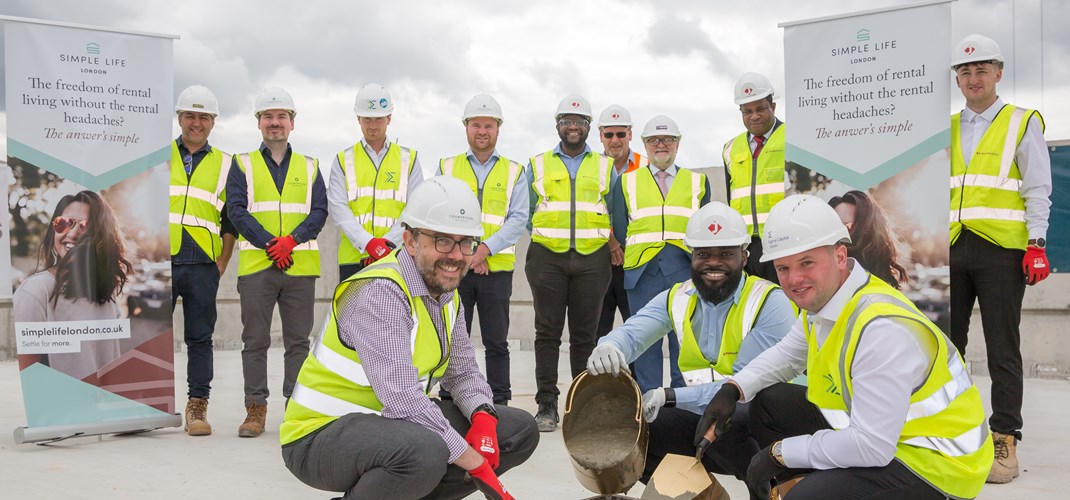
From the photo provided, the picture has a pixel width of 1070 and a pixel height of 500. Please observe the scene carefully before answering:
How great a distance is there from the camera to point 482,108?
19.3 ft

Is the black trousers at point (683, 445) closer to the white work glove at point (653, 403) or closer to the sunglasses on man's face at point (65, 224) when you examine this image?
the white work glove at point (653, 403)

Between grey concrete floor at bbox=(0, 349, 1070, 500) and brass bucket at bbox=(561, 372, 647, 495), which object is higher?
brass bucket at bbox=(561, 372, 647, 495)

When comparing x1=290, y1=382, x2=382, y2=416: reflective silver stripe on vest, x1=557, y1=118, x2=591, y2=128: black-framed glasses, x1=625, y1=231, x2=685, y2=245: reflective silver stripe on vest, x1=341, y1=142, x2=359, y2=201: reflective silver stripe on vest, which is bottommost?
x1=290, y1=382, x2=382, y2=416: reflective silver stripe on vest

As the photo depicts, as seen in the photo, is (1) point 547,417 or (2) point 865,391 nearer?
(2) point 865,391

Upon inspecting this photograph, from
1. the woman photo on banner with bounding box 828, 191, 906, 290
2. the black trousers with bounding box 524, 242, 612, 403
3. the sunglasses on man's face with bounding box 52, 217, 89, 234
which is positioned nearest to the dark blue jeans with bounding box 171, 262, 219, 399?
the sunglasses on man's face with bounding box 52, 217, 89, 234

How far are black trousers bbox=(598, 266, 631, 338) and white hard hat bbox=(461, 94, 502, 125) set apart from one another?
124 centimetres

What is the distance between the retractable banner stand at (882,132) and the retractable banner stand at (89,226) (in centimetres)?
349

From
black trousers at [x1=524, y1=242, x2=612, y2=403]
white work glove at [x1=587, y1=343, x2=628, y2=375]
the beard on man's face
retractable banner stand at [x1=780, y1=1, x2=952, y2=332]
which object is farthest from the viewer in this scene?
black trousers at [x1=524, y1=242, x2=612, y2=403]

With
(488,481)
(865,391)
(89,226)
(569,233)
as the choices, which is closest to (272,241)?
(89,226)

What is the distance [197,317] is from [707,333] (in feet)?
9.92

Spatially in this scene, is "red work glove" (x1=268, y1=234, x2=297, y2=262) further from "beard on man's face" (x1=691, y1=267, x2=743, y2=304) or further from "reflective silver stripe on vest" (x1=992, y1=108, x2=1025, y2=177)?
"reflective silver stripe on vest" (x1=992, y1=108, x2=1025, y2=177)

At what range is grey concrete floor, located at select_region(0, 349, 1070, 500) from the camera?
4.00 meters

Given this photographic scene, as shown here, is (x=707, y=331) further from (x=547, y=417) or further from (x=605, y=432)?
(x=547, y=417)

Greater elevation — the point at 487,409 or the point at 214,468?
the point at 487,409
